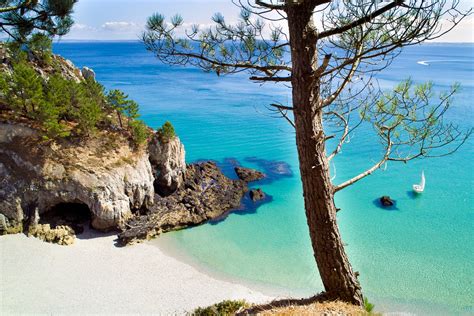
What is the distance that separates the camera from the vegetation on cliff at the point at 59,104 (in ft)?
45.1

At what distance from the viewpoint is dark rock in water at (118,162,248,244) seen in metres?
14.9

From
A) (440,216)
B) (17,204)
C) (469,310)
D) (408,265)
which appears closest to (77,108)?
(17,204)

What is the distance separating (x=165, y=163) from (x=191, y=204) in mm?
2449

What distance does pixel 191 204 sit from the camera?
55.4ft

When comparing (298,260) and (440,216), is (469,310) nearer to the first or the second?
(298,260)

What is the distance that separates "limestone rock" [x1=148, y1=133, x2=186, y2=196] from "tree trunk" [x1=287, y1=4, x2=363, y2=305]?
12.7 metres

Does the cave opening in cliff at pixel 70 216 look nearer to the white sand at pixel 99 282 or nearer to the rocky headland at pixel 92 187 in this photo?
the rocky headland at pixel 92 187

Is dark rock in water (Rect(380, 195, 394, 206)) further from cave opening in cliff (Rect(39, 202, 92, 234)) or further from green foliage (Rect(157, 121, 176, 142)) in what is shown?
cave opening in cliff (Rect(39, 202, 92, 234))

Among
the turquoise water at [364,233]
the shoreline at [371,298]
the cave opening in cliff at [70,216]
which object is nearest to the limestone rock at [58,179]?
the cave opening in cliff at [70,216]

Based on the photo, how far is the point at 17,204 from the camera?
13.7 metres

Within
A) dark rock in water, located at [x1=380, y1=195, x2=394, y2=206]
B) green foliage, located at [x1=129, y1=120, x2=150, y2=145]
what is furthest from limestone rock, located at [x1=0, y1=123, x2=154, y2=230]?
dark rock in water, located at [x1=380, y1=195, x2=394, y2=206]

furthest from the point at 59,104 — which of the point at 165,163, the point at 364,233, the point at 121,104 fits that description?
the point at 364,233

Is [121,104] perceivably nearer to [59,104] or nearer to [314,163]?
[59,104]

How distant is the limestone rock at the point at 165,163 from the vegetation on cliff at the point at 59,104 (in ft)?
2.46
